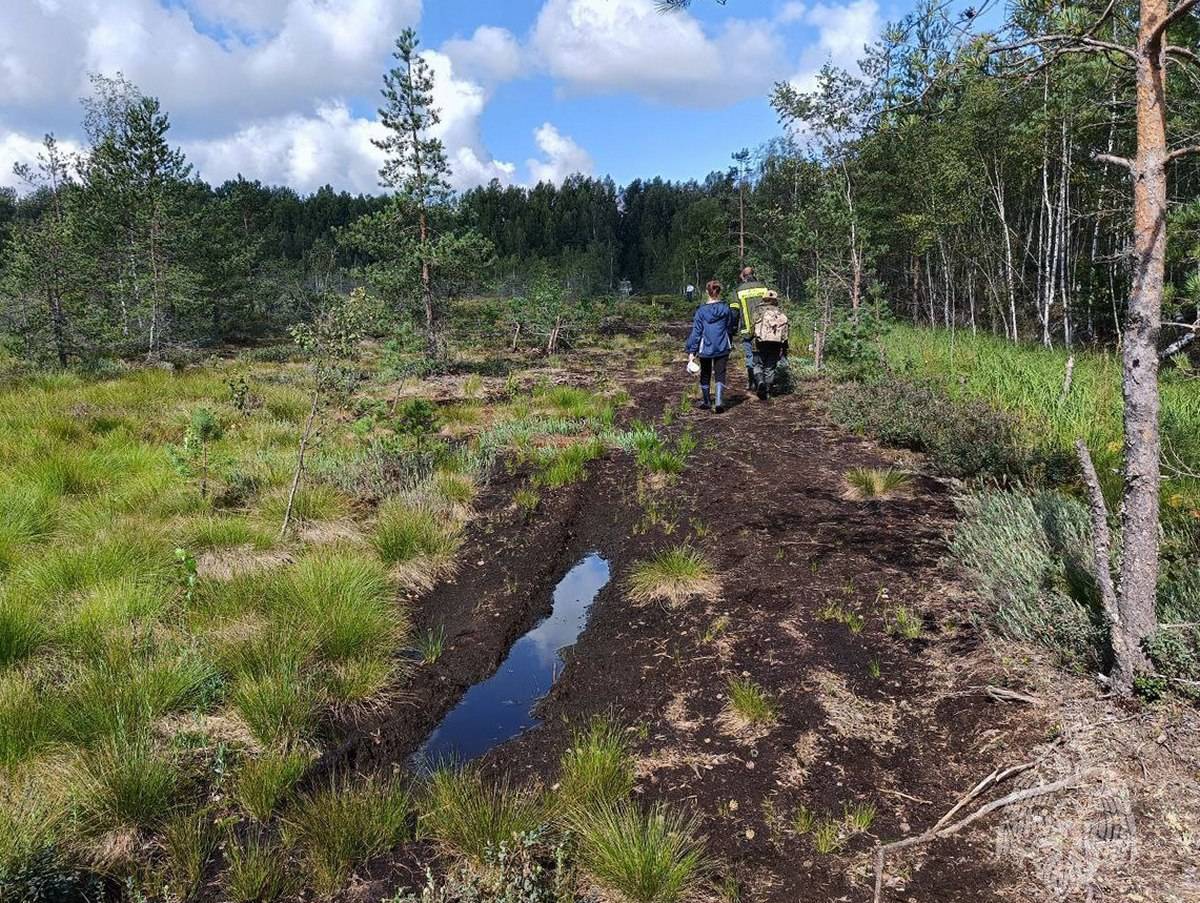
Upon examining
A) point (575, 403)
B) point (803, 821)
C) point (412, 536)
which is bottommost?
point (803, 821)

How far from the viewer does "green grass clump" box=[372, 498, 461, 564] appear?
17.3 ft

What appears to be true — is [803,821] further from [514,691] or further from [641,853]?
[514,691]

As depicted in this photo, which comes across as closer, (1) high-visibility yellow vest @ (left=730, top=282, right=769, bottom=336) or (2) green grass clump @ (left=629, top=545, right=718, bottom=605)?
(2) green grass clump @ (left=629, top=545, right=718, bottom=605)

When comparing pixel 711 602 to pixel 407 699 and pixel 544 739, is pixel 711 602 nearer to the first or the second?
pixel 544 739

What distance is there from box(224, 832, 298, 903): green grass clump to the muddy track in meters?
0.30

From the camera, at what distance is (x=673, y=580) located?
4652 mm

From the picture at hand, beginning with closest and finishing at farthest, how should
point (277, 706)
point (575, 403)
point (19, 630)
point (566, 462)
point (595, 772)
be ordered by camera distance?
1. point (595, 772)
2. point (277, 706)
3. point (19, 630)
4. point (566, 462)
5. point (575, 403)

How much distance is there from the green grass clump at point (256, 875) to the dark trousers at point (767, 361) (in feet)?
29.6

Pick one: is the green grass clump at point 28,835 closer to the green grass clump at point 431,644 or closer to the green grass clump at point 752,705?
the green grass clump at point 431,644

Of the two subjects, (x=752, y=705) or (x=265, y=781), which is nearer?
(x=265, y=781)

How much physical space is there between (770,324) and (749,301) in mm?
675

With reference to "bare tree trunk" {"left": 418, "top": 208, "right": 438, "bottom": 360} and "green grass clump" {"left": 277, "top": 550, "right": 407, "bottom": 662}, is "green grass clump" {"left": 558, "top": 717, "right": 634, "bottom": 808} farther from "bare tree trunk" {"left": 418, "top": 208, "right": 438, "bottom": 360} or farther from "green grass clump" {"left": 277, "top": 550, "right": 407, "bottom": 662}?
"bare tree trunk" {"left": 418, "top": 208, "right": 438, "bottom": 360}

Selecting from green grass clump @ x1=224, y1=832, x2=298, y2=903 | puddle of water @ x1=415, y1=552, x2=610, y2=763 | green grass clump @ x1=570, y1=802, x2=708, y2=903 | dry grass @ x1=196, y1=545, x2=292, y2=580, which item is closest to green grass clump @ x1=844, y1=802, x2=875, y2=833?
green grass clump @ x1=570, y1=802, x2=708, y2=903

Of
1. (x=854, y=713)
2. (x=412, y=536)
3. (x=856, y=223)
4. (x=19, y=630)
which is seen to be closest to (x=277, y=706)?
(x=19, y=630)
